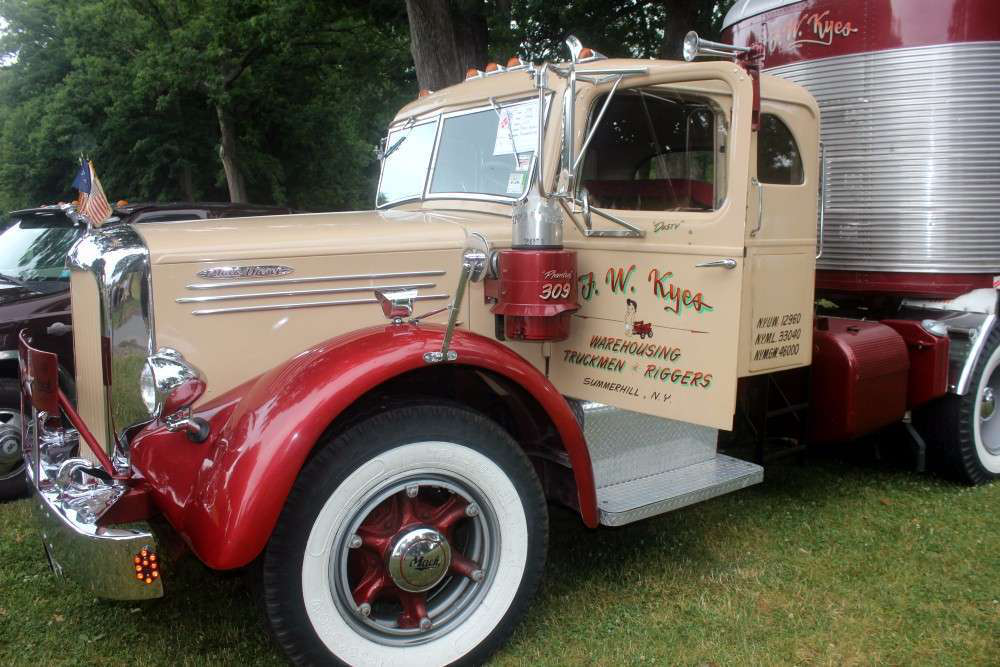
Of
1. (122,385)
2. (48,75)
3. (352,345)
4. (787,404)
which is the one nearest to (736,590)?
(787,404)

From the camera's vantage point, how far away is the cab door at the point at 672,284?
9.93ft

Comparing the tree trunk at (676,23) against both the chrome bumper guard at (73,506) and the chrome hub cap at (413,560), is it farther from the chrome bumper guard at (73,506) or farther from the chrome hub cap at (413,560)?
the chrome bumper guard at (73,506)

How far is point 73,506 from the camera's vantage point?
8.63 ft

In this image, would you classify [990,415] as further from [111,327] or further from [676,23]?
[676,23]

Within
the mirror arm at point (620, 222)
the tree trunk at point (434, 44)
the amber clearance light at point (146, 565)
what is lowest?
the amber clearance light at point (146, 565)

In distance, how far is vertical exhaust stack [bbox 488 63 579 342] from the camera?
115 inches

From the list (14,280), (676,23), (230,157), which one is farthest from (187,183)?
(14,280)

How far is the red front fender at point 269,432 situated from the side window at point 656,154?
45.2 inches

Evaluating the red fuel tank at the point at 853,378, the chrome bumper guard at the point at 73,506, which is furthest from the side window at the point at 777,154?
the chrome bumper guard at the point at 73,506

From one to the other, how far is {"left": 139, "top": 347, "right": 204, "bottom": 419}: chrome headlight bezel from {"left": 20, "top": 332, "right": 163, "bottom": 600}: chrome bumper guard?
0.82ft

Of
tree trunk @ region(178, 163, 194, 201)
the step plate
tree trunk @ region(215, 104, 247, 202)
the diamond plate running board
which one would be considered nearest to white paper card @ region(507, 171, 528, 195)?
the diamond plate running board

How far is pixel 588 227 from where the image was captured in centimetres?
311

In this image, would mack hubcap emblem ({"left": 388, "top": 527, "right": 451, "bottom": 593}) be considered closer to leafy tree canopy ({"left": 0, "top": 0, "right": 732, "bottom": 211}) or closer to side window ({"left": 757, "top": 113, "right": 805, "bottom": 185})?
side window ({"left": 757, "top": 113, "right": 805, "bottom": 185})

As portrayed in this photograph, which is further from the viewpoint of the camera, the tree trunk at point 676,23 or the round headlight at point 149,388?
the tree trunk at point 676,23
